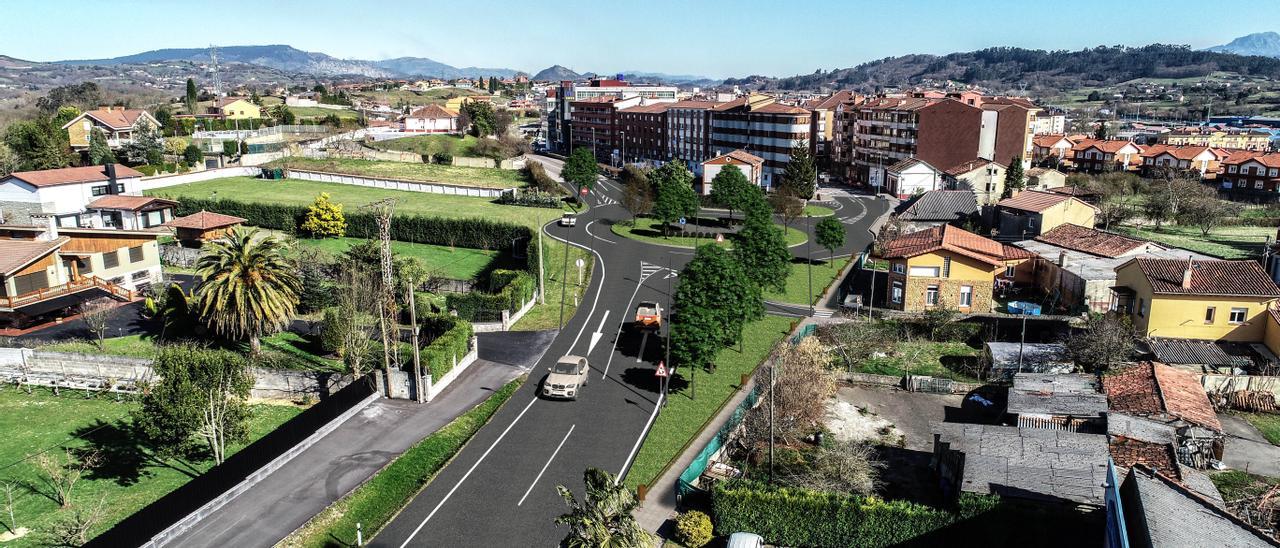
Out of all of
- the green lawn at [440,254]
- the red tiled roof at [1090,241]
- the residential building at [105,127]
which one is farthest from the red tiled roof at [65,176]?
the red tiled roof at [1090,241]

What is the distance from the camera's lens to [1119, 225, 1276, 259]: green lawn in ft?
232

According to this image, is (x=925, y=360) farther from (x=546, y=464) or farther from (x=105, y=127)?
(x=105, y=127)

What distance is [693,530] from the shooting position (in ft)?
84.0

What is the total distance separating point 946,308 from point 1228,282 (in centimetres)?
1474

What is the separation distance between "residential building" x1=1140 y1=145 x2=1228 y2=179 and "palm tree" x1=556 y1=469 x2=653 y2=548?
120933 mm

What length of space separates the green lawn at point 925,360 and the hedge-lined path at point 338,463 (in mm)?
19100

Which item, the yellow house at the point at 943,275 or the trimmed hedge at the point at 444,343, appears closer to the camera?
the trimmed hedge at the point at 444,343

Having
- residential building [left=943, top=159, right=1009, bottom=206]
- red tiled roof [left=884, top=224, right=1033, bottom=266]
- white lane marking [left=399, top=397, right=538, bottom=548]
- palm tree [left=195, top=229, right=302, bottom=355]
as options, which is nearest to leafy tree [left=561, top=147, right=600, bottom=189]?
residential building [left=943, top=159, right=1009, bottom=206]

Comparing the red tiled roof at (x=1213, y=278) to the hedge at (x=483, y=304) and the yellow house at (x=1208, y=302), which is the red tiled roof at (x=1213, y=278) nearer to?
the yellow house at (x=1208, y=302)

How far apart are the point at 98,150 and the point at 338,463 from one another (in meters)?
91.8

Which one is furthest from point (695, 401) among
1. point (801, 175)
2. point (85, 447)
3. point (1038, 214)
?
point (801, 175)

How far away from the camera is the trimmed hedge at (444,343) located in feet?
118

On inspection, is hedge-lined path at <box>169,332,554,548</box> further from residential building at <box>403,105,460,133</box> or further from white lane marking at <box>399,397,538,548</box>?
residential building at <box>403,105,460,133</box>

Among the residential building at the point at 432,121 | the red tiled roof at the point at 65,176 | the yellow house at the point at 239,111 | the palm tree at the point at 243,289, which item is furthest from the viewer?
the residential building at the point at 432,121
